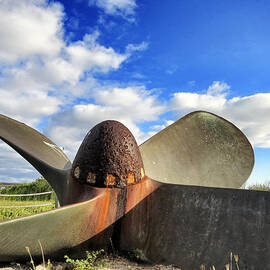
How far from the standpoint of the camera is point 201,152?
4.24 m

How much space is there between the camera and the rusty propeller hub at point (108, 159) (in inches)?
107

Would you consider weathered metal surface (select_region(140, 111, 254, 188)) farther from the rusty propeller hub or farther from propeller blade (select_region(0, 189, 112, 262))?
propeller blade (select_region(0, 189, 112, 262))

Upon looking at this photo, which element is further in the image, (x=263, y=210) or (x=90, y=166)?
(x=90, y=166)

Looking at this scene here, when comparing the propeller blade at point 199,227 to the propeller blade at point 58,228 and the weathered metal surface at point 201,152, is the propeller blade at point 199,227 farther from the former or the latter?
the weathered metal surface at point 201,152

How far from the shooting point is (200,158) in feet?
13.8

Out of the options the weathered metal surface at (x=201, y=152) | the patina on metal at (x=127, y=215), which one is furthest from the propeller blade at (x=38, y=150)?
the weathered metal surface at (x=201, y=152)

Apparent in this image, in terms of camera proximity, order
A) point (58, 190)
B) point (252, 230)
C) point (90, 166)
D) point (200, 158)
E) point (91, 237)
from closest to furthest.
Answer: point (252, 230), point (91, 237), point (90, 166), point (58, 190), point (200, 158)

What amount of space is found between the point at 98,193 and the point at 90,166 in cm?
30

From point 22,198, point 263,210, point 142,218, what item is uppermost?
point 263,210

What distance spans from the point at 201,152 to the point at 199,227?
5.99 ft

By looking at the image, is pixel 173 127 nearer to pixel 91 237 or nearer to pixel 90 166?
A: pixel 90 166

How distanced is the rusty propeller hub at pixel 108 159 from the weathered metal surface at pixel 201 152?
112cm

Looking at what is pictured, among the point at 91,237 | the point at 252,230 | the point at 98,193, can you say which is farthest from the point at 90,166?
the point at 252,230

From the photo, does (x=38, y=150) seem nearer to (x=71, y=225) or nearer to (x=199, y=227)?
(x=71, y=225)
